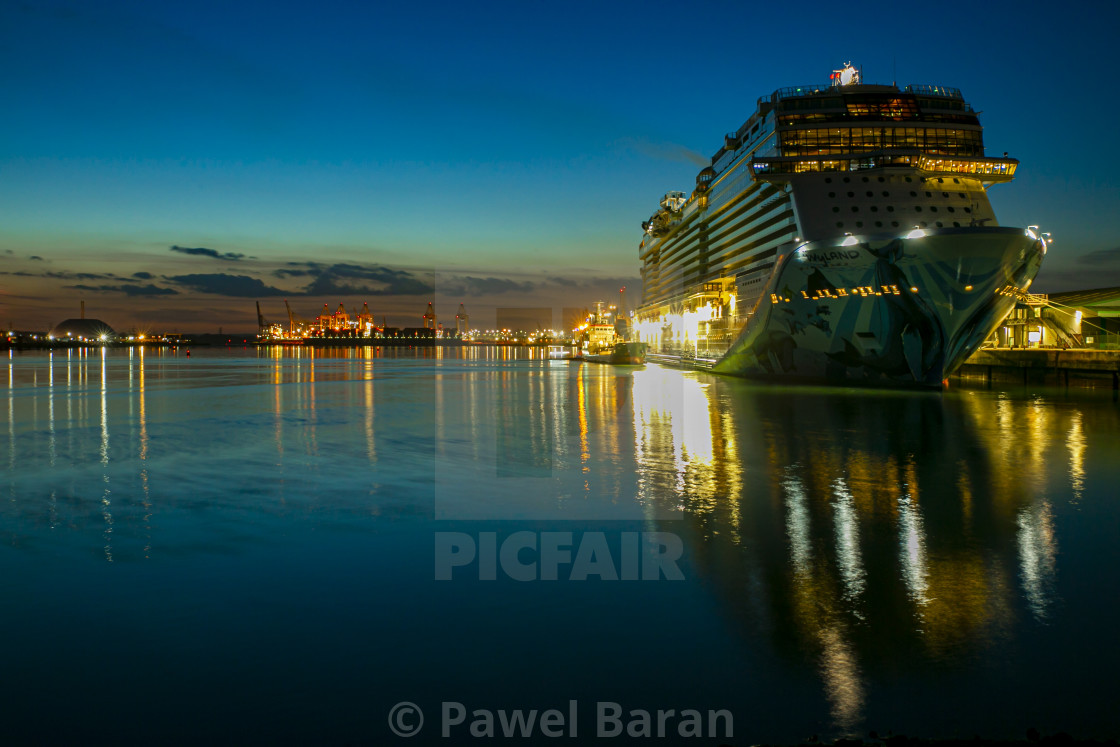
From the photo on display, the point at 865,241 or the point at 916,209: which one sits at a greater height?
the point at 916,209

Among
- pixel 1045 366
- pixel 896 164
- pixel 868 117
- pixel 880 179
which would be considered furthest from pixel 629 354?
pixel 896 164

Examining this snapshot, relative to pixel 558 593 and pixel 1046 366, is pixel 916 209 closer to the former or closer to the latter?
pixel 1046 366

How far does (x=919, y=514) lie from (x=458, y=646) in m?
6.25

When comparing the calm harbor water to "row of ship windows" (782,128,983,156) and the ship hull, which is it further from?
"row of ship windows" (782,128,983,156)

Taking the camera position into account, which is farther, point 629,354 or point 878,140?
point 629,354

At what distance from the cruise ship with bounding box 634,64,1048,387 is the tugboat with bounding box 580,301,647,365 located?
2990 centimetres

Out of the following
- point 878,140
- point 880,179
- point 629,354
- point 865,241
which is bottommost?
point 629,354

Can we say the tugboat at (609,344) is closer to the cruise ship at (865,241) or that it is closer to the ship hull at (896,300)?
the cruise ship at (865,241)

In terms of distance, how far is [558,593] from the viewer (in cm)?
610

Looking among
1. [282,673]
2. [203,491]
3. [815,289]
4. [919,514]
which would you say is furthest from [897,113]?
[282,673]

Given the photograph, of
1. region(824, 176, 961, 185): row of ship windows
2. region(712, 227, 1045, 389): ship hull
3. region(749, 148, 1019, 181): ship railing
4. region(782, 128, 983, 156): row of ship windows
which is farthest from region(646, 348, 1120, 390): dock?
region(712, 227, 1045, 389): ship hull

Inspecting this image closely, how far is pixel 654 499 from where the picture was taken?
9.78 metres

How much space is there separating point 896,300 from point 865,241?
7.90 feet

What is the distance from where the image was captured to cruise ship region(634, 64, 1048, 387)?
25719 millimetres
